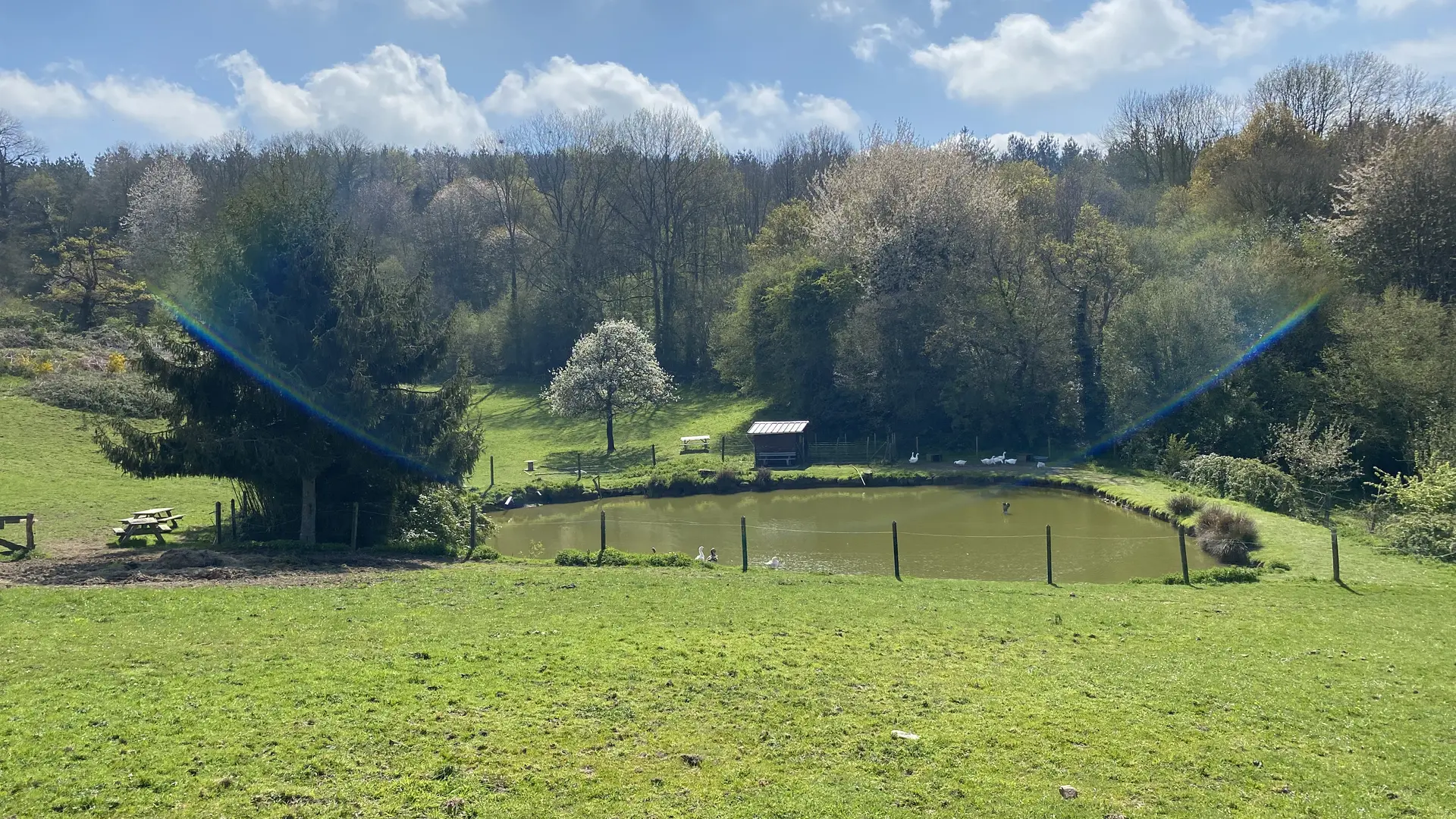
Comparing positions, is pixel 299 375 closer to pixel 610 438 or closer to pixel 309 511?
pixel 309 511

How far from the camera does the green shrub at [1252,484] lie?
28.5 metres

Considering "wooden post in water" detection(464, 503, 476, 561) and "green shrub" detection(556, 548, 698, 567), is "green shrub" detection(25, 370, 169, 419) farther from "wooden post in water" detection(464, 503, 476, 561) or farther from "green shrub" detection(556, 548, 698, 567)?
"green shrub" detection(556, 548, 698, 567)

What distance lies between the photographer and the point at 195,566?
60.3 feet

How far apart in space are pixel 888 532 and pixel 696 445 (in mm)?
19349

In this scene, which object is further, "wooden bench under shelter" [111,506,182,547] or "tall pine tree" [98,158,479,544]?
"wooden bench under shelter" [111,506,182,547]

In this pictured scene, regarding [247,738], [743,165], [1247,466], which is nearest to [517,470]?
[1247,466]

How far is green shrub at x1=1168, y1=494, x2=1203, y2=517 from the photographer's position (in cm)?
2927

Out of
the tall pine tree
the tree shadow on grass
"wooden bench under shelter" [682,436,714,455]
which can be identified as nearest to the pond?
the tall pine tree

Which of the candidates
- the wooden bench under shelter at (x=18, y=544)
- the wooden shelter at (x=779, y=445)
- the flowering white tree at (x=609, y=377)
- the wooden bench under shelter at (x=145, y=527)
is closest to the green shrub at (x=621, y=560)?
the wooden bench under shelter at (x=145, y=527)

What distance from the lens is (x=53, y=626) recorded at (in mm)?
13000

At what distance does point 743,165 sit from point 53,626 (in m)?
79.1

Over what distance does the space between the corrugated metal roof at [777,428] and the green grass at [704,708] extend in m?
26.4

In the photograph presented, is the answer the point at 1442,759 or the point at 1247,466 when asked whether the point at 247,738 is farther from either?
the point at 1247,466

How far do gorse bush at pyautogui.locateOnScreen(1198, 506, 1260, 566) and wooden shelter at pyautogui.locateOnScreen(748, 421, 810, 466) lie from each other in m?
19.5
